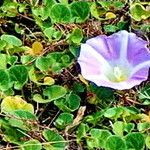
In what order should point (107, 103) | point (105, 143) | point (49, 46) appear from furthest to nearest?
point (49, 46) → point (107, 103) → point (105, 143)

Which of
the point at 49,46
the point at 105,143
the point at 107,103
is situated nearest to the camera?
the point at 105,143

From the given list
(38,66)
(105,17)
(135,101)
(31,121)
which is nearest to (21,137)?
(31,121)

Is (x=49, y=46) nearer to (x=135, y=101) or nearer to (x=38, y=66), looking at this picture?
(x=38, y=66)

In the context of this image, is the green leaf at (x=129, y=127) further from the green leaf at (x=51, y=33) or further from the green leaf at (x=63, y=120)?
the green leaf at (x=51, y=33)

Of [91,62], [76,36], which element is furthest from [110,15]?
[91,62]

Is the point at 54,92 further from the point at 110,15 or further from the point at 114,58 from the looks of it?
the point at 110,15

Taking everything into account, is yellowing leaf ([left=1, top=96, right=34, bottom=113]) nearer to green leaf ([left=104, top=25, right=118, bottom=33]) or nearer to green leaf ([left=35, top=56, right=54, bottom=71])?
green leaf ([left=35, top=56, right=54, bottom=71])

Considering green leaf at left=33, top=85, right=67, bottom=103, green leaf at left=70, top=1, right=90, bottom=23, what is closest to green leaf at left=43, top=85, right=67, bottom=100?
green leaf at left=33, top=85, right=67, bottom=103
